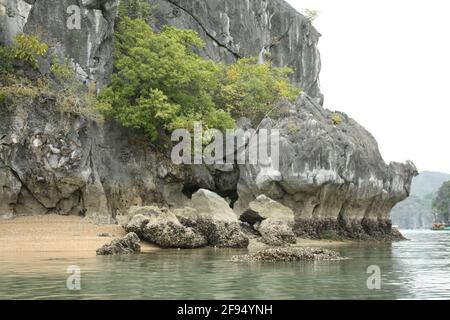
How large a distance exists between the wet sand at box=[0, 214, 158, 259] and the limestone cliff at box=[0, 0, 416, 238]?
113 cm

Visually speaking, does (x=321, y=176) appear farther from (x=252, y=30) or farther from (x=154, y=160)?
(x=252, y=30)

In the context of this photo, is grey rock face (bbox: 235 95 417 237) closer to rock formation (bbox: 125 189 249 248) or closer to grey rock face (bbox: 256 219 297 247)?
grey rock face (bbox: 256 219 297 247)

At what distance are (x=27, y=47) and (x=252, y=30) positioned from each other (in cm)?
2264

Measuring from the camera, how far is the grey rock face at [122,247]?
62.8 ft

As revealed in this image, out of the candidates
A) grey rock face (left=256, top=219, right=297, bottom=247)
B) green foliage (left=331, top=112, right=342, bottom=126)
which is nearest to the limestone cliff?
green foliage (left=331, top=112, right=342, bottom=126)

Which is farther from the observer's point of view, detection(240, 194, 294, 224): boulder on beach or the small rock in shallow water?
detection(240, 194, 294, 224): boulder on beach

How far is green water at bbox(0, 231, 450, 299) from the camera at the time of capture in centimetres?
1005

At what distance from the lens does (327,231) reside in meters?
32.5

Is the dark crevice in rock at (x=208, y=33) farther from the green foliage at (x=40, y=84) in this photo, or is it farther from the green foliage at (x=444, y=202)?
the green foliage at (x=444, y=202)
